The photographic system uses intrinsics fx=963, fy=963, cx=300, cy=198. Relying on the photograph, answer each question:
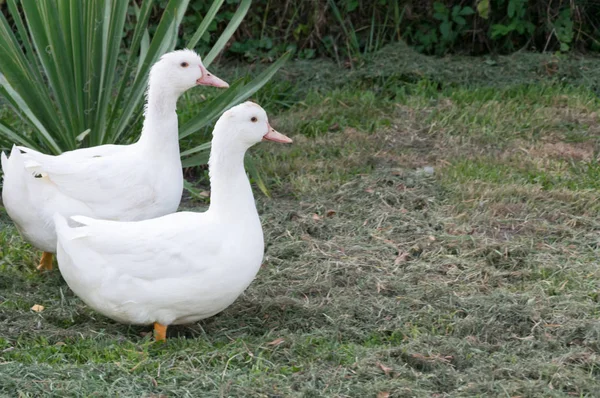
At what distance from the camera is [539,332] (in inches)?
171

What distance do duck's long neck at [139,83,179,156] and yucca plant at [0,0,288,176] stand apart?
0.66m

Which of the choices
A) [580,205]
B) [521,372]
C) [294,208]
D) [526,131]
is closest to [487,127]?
[526,131]

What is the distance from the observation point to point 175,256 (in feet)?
13.5

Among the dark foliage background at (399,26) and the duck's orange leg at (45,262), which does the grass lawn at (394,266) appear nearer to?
the duck's orange leg at (45,262)

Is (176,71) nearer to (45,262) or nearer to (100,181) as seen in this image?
(100,181)

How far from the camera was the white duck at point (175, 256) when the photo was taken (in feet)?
13.6

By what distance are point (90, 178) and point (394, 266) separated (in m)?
1.66

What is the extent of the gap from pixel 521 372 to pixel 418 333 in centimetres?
59

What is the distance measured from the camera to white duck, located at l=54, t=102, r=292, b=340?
4133 mm

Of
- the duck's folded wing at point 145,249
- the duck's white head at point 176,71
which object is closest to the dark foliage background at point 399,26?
the duck's white head at point 176,71

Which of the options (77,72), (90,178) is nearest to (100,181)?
(90,178)

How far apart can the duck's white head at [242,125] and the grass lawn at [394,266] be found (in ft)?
2.82

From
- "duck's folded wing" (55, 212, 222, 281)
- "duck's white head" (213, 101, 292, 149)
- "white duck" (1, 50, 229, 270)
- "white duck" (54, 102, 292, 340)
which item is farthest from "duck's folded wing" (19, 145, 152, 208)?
"duck's white head" (213, 101, 292, 149)

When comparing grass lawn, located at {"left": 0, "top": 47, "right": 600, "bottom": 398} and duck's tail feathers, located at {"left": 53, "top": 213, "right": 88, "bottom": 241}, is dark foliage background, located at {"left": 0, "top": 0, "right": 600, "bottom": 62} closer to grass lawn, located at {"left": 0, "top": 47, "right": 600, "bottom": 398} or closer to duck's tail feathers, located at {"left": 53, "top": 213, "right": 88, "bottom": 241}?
grass lawn, located at {"left": 0, "top": 47, "right": 600, "bottom": 398}
